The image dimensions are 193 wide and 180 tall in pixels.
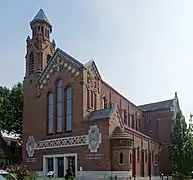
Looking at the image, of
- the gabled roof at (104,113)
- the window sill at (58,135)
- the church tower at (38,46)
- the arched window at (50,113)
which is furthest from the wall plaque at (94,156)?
the church tower at (38,46)

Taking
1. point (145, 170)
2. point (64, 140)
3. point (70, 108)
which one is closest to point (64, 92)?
point (70, 108)

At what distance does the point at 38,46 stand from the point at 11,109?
18.4 m

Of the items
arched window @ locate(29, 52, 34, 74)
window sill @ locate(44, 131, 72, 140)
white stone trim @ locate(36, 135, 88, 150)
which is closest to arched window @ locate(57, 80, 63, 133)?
window sill @ locate(44, 131, 72, 140)

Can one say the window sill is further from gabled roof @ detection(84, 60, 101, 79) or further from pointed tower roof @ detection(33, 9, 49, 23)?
pointed tower roof @ detection(33, 9, 49, 23)

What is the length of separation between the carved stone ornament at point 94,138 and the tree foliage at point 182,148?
10.6m

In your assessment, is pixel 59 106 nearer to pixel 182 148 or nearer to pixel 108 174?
pixel 108 174

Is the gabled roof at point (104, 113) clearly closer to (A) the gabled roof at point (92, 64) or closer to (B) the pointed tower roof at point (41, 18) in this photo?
(A) the gabled roof at point (92, 64)

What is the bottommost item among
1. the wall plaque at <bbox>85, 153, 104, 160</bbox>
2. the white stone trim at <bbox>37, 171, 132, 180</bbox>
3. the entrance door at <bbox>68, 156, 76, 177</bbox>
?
the white stone trim at <bbox>37, 171, 132, 180</bbox>

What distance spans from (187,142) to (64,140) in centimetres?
1478

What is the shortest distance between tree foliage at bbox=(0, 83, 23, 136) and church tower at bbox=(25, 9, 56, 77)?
1502 centimetres

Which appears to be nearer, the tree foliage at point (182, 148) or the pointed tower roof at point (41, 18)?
the tree foliage at point (182, 148)

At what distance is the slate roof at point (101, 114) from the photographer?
1546 inches

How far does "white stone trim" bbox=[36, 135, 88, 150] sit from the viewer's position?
133 feet

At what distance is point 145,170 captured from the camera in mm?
48906
